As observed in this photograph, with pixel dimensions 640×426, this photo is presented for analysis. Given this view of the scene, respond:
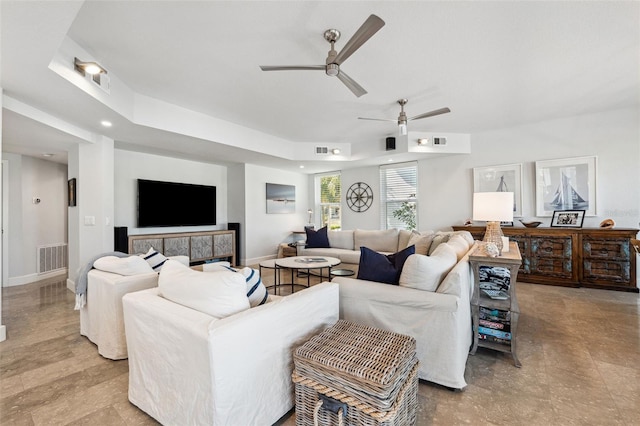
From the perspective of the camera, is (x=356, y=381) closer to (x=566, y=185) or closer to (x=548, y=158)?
(x=566, y=185)

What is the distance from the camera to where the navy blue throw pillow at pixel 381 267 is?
2086 mm

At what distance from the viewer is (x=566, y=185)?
440cm

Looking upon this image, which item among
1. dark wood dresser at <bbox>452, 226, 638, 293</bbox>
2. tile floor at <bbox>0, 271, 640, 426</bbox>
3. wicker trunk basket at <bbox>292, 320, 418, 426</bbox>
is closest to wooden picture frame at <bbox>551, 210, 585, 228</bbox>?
dark wood dresser at <bbox>452, 226, 638, 293</bbox>

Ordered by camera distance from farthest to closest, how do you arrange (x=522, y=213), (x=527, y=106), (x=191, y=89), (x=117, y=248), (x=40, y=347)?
(x=522, y=213) → (x=117, y=248) → (x=527, y=106) → (x=191, y=89) → (x=40, y=347)

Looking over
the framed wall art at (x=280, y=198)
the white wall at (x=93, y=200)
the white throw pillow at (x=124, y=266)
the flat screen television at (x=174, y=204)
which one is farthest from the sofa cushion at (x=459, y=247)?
the flat screen television at (x=174, y=204)

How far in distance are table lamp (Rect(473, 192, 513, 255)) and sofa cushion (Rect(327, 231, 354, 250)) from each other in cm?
283

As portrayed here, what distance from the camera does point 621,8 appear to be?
6.57 ft

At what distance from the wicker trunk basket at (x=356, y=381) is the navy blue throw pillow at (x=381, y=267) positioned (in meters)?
0.59

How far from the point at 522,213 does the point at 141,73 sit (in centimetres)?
579

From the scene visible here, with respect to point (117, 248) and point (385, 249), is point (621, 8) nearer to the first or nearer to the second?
point (385, 249)

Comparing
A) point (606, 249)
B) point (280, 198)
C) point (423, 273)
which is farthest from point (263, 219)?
point (606, 249)

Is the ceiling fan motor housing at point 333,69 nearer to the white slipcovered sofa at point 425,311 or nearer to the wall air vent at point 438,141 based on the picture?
the white slipcovered sofa at point 425,311

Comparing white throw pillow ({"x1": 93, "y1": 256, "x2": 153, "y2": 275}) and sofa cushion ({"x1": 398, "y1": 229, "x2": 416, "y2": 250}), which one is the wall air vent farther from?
white throw pillow ({"x1": 93, "y1": 256, "x2": 153, "y2": 275})

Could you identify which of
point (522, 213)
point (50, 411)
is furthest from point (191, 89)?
point (522, 213)
